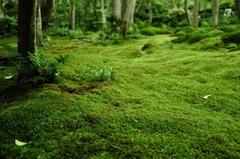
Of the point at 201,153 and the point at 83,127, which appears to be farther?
the point at 83,127

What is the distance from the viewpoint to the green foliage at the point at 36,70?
3.09 m

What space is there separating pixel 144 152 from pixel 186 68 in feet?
9.94

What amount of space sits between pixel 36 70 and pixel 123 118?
1.62 m

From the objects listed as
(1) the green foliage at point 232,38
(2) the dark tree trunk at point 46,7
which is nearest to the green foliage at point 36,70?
(1) the green foliage at point 232,38

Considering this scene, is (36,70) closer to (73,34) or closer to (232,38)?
(232,38)

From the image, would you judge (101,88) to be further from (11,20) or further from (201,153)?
(11,20)

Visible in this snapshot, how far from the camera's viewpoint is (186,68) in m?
4.62

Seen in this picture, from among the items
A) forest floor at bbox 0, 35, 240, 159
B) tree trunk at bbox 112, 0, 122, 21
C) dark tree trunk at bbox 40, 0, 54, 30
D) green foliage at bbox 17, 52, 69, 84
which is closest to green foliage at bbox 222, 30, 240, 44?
forest floor at bbox 0, 35, 240, 159

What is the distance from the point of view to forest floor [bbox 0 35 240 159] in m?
2.08

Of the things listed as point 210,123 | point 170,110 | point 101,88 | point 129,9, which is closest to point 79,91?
point 101,88

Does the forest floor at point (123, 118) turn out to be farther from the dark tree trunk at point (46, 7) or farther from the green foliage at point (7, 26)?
the green foliage at point (7, 26)

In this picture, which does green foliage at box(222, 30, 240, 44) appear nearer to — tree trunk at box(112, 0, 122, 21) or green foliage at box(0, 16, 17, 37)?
tree trunk at box(112, 0, 122, 21)

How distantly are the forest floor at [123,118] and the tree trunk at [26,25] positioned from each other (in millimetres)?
636

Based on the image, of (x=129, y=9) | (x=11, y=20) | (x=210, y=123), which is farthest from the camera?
(x=11, y=20)
